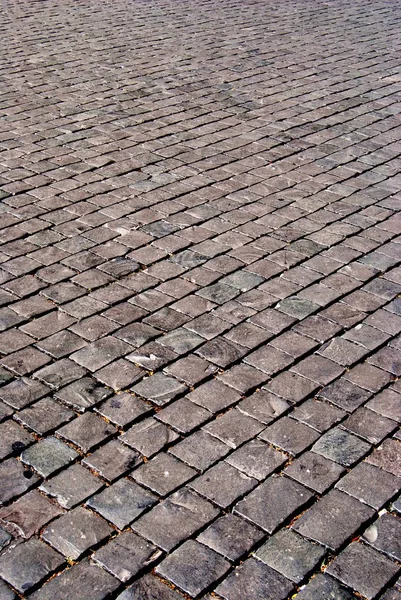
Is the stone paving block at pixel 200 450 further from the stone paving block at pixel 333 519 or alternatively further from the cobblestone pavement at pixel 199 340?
the stone paving block at pixel 333 519

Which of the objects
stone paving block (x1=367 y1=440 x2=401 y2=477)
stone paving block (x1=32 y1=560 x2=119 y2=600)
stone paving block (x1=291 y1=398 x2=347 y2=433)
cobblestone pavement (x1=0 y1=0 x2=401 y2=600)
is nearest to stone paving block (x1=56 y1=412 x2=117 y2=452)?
cobblestone pavement (x1=0 y1=0 x2=401 y2=600)

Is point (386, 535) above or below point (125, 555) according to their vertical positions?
below

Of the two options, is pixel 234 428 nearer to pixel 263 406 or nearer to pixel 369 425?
pixel 263 406

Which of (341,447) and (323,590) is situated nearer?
(323,590)

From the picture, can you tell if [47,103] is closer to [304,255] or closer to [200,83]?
[200,83]

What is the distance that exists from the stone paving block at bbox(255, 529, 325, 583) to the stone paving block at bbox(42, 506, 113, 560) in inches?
27.7

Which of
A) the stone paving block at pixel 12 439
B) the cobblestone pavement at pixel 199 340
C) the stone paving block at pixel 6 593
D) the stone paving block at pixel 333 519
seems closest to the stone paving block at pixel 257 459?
the cobblestone pavement at pixel 199 340

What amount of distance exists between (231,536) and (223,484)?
12.9 inches

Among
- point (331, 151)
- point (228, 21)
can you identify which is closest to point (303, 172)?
point (331, 151)

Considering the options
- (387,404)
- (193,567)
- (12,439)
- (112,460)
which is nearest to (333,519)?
(193,567)

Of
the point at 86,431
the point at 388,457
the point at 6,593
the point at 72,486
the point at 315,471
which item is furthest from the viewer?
the point at 86,431

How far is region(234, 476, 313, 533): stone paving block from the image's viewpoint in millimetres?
3650

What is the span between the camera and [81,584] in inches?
131

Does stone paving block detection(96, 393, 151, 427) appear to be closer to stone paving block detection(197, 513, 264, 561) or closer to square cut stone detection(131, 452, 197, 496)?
square cut stone detection(131, 452, 197, 496)
